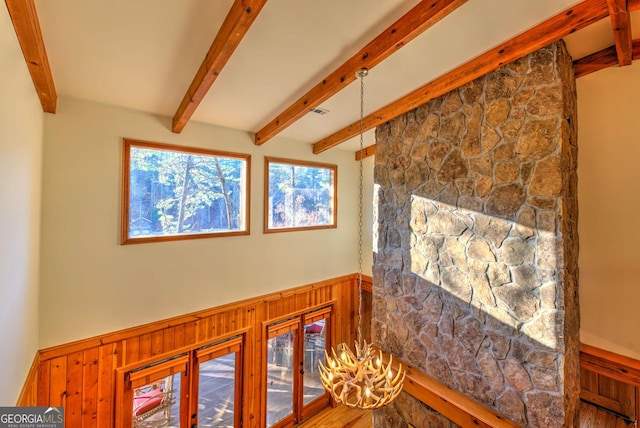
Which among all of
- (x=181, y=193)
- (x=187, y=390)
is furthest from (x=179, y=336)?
(x=181, y=193)

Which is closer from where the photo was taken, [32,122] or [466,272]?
[32,122]

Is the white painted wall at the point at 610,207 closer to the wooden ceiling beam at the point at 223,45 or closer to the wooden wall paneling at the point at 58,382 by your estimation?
the wooden ceiling beam at the point at 223,45

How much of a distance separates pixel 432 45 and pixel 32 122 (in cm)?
364

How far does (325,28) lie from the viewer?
2.32 metres

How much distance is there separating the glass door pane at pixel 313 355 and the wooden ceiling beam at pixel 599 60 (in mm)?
5327

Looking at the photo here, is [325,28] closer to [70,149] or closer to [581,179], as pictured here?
[70,149]

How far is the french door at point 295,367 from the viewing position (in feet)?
15.5

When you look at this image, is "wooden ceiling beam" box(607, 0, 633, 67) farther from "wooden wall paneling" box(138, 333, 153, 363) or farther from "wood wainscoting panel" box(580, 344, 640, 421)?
"wooden wall paneling" box(138, 333, 153, 363)

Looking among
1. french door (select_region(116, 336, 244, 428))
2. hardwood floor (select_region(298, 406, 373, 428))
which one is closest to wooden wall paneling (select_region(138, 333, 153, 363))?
french door (select_region(116, 336, 244, 428))

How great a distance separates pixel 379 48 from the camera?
2.44m

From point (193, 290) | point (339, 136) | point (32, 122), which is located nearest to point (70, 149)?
point (32, 122)

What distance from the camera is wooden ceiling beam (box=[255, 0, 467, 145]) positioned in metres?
2.03

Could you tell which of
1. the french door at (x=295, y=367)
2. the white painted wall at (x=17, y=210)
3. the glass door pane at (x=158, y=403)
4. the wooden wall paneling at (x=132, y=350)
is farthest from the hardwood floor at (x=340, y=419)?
the white painted wall at (x=17, y=210)

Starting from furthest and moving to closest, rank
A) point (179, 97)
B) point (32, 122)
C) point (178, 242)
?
point (178, 242) → point (179, 97) → point (32, 122)
